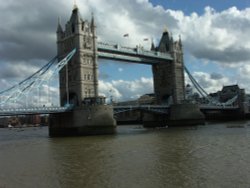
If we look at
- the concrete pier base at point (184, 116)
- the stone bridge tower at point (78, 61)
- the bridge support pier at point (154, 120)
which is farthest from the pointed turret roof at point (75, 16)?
the bridge support pier at point (154, 120)

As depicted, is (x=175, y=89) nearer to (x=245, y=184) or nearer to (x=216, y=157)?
(x=216, y=157)

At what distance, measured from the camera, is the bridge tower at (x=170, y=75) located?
251 ft

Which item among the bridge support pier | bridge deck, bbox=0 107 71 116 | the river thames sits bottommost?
the river thames

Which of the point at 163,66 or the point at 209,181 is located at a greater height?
the point at 163,66

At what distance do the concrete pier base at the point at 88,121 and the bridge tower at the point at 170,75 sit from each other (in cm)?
2855

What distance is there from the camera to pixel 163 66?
258ft

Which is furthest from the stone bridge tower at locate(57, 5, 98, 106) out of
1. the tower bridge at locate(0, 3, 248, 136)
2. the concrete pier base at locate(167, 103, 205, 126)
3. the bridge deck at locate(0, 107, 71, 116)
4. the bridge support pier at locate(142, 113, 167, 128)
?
the bridge support pier at locate(142, 113, 167, 128)

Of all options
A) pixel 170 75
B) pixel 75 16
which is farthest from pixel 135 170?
pixel 170 75

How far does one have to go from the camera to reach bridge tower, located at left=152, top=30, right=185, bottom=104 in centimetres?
7650

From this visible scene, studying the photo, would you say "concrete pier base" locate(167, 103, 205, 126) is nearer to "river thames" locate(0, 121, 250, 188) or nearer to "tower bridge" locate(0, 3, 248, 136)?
"tower bridge" locate(0, 3, 248, 136)

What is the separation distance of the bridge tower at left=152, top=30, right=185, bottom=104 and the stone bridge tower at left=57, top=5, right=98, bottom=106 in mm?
23100

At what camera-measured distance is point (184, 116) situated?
6862cm

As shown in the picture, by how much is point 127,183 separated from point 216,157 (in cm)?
783

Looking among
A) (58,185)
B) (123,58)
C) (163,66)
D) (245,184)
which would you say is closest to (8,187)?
(58,185)
